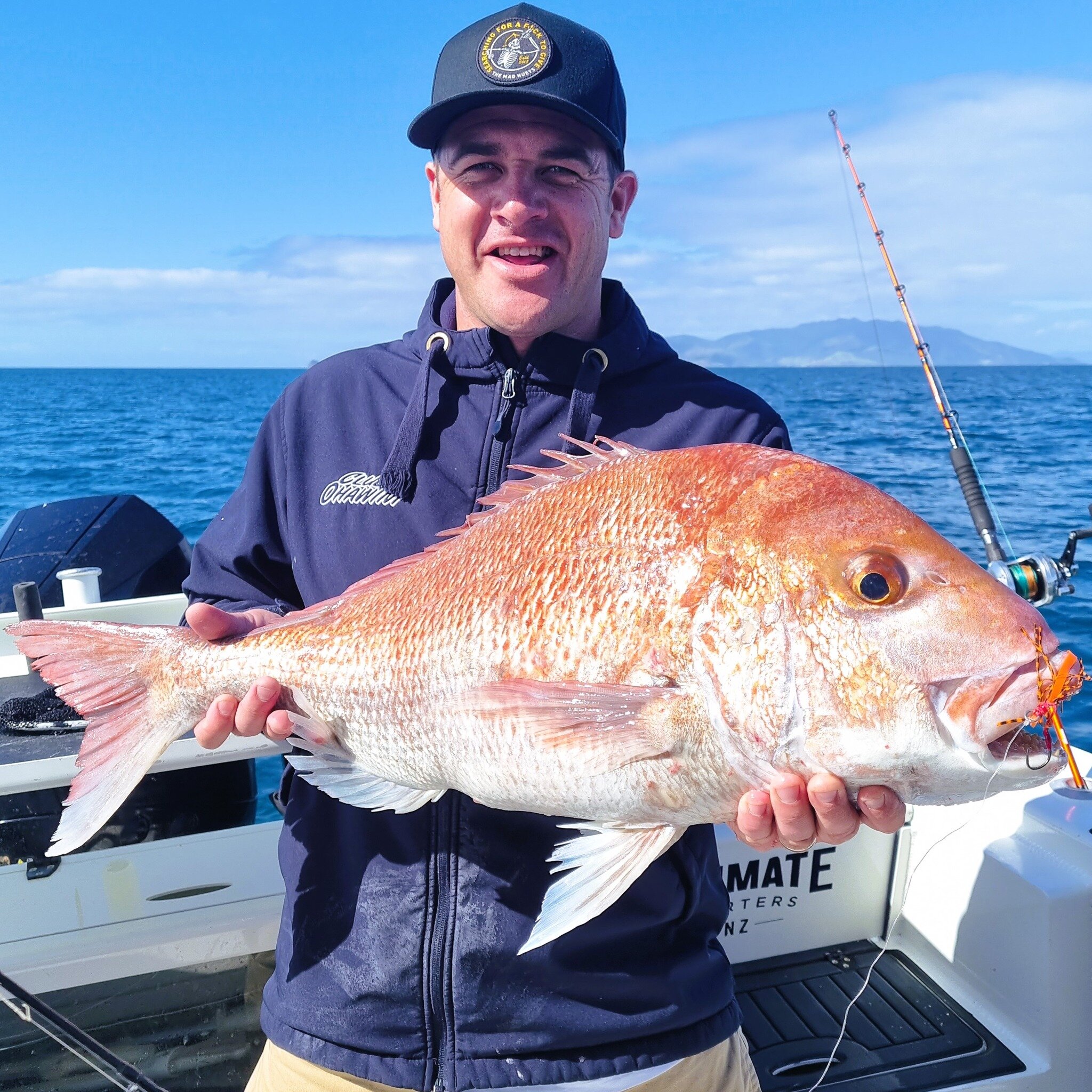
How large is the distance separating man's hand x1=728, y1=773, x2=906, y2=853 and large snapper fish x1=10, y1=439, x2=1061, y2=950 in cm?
2

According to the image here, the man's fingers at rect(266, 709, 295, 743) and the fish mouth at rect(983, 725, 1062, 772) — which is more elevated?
the fish mouth at rect(983, 725, 1062, 772)

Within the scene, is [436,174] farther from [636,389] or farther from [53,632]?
[53,632]

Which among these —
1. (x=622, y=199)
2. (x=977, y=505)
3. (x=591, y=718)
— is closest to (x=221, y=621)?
(x=591, y=718)

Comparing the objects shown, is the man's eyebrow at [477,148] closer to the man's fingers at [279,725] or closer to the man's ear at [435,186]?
the man's ear at [435,186]

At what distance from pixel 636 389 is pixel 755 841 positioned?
0.99 metres

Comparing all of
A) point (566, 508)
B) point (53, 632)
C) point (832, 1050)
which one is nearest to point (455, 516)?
point (566, 508)

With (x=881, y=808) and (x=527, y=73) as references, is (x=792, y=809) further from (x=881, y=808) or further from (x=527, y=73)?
→ (x=527, y=73)

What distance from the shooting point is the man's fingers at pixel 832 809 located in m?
1.47

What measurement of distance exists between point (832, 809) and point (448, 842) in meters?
0.72

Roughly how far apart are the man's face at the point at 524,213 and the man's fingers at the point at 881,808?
3.77 ft

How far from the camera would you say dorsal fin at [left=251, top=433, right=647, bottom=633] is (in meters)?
1.81

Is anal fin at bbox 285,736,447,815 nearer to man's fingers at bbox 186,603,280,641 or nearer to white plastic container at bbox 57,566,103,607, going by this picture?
man's fingers at bbox 186,603,280,641

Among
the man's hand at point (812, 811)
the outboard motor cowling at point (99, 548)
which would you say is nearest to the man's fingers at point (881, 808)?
the man's hand at point (812, 811)

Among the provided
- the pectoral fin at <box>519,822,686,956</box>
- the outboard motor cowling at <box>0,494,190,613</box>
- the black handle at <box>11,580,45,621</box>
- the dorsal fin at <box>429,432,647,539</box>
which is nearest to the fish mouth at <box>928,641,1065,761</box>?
the pectoral fin at <box>519,822,686,956</box>
